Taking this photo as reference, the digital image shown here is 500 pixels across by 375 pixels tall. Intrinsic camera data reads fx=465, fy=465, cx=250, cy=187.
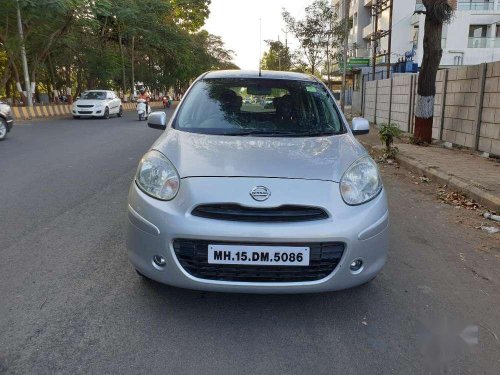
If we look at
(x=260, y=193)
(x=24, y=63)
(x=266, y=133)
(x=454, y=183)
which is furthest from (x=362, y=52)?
(x=260, y=193)

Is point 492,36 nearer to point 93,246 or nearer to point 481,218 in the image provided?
point 481,218

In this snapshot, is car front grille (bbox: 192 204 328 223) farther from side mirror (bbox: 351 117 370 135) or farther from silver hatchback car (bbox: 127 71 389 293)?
side mirror (bbox: 351 117 370 135)

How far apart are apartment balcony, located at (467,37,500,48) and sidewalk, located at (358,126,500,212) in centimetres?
3271

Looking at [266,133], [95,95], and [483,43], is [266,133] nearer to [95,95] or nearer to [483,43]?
[95,95]

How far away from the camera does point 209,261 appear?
2.76 metres

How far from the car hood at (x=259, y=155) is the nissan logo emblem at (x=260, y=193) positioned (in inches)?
5.3

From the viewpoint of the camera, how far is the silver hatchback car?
2.72m

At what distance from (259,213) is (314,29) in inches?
1181

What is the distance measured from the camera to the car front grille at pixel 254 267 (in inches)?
109

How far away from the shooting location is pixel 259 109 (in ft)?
14.3

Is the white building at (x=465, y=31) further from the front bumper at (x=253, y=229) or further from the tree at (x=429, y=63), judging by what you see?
the front bumper at (x=253, y=229)

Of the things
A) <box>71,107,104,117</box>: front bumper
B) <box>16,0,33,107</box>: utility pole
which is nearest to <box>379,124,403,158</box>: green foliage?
<box>71,107,104,117</box>: front bumper

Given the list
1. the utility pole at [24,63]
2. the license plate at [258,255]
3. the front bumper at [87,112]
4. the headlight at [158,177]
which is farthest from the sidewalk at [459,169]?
the utility pole at [24,63]

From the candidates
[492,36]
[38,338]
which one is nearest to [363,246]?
[38,338]
